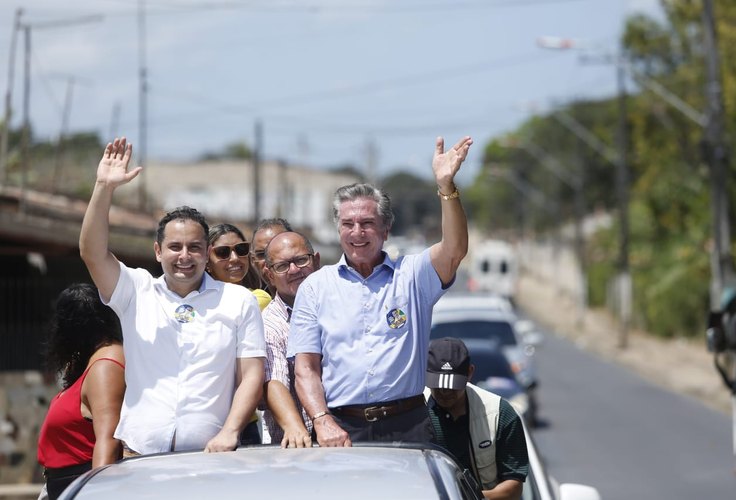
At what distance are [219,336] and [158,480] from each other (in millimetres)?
1099

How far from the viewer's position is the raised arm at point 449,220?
551cm

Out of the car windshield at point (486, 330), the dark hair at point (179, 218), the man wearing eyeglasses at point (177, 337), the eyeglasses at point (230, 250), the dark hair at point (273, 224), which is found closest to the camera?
the man wearing eyeglasses at point (177, 337)

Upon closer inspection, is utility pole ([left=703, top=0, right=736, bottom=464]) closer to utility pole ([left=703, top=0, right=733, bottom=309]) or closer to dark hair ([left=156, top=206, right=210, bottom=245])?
utility pole ([left=703, top=0, right=733, bottom=309])

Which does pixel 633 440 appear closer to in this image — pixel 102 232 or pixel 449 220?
pixel 449 220

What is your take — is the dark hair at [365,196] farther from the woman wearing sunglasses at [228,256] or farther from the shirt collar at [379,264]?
the woman wearing sunglasses at [228,256]

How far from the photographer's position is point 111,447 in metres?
5.35

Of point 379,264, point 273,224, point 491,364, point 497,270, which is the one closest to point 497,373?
point 491,364

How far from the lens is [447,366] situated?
6379mm

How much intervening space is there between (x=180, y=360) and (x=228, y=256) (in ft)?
5.09

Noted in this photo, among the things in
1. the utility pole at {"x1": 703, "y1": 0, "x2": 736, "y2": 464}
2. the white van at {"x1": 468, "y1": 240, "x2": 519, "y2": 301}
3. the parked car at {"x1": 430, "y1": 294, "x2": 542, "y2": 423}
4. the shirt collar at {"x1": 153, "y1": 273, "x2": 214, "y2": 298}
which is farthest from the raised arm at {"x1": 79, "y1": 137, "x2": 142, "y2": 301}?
the white van at {"x1": 468, "y1": 240, "x2": 519, "y2": 301}

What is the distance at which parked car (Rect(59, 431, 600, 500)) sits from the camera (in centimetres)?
405

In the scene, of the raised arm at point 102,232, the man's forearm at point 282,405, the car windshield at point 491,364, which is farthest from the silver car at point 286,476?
the car windshield at point 491,364

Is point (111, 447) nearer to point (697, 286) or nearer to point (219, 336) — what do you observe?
point (219, 336)

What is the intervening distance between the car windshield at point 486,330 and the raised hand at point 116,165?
48.4ft
